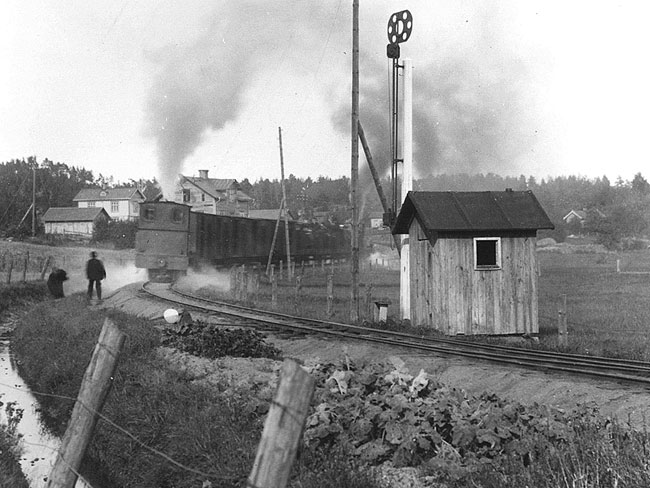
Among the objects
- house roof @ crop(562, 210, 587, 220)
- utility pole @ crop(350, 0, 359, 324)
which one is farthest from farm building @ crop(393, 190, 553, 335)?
house roof @ crop(562, 210, 587, 220)

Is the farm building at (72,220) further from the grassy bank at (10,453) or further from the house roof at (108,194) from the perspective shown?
the grassy bank at (10,453)

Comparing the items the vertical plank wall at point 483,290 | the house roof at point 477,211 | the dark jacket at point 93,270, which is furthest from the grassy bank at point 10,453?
the dark jacket at point 93,270

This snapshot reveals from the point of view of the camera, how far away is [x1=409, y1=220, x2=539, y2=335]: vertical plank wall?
16.0 metres

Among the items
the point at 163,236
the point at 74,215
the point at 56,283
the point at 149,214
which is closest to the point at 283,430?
the point at 56,283

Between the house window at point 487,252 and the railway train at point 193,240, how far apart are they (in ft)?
61.4

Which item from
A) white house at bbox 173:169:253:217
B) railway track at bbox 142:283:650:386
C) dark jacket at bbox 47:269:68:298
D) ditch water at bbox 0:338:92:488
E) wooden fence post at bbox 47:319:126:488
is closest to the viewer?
wooden fence post at bbox 47:319:126:488

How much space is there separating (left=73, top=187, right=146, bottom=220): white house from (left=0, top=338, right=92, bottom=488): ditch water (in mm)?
86480

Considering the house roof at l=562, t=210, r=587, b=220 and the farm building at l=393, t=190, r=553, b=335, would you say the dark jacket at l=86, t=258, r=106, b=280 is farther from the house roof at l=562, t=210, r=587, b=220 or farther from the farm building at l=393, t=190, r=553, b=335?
the house roof at l=562, t=210, r=587, b=220

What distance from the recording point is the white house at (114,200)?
99.3 meters

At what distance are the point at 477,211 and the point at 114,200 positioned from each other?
293 ft

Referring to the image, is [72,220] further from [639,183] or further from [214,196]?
[639,183]

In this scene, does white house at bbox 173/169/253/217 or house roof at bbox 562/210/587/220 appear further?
house roof at bbox 562/210/587/220

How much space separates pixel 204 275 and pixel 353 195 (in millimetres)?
16522

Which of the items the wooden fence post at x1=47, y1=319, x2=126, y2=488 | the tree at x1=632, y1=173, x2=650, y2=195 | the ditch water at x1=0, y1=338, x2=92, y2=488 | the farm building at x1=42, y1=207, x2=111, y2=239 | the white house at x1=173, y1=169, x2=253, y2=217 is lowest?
the ditch water at x1=0, y1=338, x2=92, y2=488
